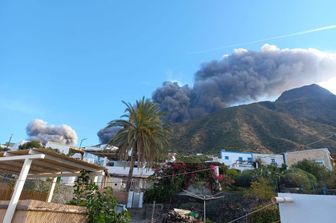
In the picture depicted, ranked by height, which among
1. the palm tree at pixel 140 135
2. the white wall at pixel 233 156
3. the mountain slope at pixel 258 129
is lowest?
the palm tree at pixel 140 135

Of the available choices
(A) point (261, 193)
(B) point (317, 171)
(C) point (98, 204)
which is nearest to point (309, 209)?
(C) point (98, 204)

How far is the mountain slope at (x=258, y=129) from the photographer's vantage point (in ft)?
234

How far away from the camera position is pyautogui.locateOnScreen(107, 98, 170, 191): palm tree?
25.8m

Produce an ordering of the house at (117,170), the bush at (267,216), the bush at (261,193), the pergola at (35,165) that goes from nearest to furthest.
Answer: the pergola at (35,165) → the bush at (267,216) → the bush at (261,193) → the house at (117,170)

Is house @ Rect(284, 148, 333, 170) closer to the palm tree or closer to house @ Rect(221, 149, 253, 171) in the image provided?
house @ Rect(221, 149, 253, 171)

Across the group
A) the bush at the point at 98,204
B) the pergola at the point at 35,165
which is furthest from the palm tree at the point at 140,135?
the bush at the point at 98,204

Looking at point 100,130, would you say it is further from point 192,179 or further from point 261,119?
point 192,179

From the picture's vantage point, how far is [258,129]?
82.6 metres

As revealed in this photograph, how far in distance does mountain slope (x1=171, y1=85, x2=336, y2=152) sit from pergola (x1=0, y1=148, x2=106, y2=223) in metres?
56.8

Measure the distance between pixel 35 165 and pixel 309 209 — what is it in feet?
26.1

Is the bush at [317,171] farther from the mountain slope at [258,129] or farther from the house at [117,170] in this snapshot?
the mountain slope at [258,129]

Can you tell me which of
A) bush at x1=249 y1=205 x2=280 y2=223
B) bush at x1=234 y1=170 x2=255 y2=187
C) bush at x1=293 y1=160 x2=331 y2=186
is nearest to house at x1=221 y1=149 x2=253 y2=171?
bush at x1=293 y1=160 x2=331 y2=186

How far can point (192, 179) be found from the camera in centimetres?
2423

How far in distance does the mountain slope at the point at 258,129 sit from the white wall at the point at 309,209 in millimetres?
58019
